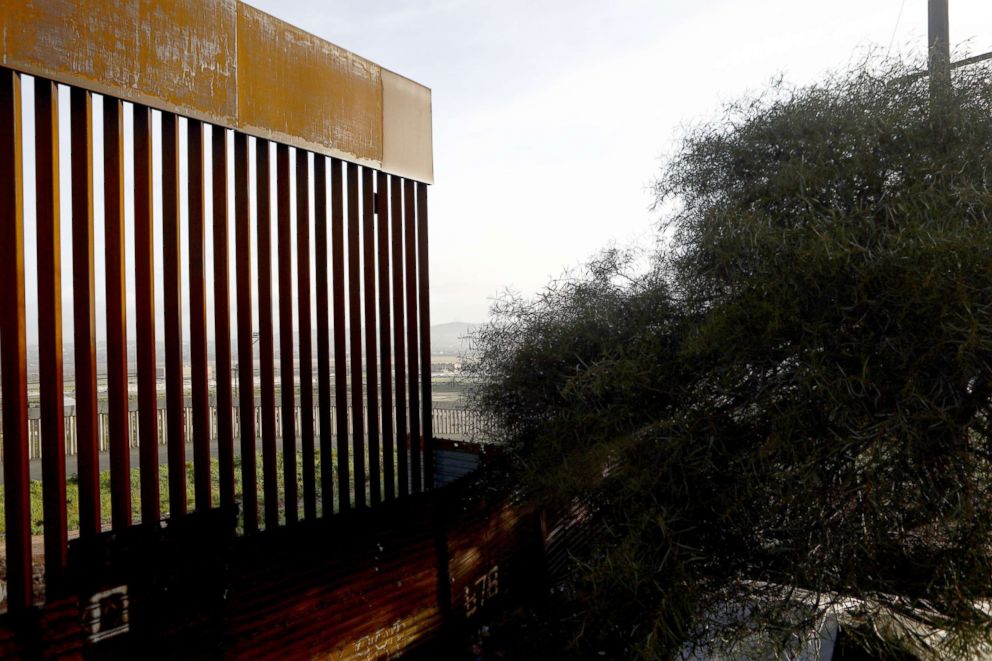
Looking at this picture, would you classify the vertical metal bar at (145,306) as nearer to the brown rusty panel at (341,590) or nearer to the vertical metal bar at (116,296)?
the vertical metal bar at (116,296)

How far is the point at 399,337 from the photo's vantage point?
13.3 ft

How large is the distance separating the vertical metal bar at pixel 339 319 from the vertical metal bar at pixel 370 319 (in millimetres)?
176

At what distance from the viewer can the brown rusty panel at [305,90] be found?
3.13 m

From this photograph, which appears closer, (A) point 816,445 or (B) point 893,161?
(A) point 816,445

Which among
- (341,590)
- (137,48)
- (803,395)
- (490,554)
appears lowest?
(490,554)

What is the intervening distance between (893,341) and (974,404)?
1.22 feet

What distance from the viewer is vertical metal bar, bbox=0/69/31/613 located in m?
2.41

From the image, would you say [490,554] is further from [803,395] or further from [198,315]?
[803,395]

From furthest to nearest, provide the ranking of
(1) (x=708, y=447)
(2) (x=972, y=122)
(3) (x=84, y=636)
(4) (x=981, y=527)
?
1. (2) (x=972, y=122)
2. (1) (x=708, y=447)
3. (3) (x=84, y=636)
4. (4) (x=981, y=527)

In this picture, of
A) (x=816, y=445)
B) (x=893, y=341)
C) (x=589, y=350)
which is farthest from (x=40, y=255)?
(x=893, y=341)

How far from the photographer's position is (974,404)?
2357mm

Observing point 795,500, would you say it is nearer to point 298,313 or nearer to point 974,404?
point 974,404

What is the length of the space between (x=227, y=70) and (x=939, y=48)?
332 cm

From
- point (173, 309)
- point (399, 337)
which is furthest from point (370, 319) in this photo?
point (173, 309)
